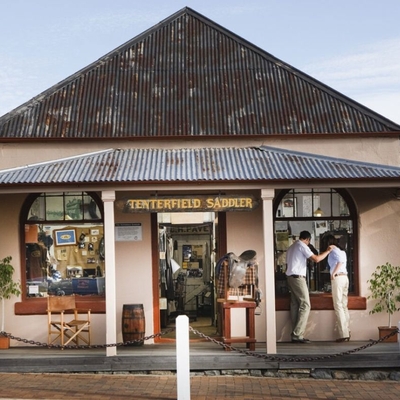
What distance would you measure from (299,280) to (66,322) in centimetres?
393

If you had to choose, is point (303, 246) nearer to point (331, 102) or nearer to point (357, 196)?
point (357, 196)

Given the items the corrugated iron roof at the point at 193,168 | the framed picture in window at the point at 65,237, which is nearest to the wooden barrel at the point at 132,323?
the framed picture in window at the point at 65,237

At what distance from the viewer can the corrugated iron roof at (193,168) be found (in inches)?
542

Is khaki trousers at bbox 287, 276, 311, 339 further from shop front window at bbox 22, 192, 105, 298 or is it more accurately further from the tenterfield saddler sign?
shop front window at bbox 22, 192, 105, 298

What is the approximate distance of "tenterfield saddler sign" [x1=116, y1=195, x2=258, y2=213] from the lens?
13820 millimetres

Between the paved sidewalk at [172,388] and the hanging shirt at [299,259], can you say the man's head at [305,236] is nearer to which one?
the hanging shirt at [299,259]

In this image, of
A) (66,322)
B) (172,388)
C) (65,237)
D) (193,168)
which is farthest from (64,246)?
(172,388)

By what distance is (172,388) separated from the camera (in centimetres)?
1244

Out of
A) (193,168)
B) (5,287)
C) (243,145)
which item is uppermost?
(243,145)

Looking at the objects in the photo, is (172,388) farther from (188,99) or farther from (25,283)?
(188,99)

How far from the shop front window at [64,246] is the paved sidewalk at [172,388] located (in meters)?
2.30

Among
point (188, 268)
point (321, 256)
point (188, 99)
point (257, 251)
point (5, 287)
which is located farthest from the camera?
point (188, 268)

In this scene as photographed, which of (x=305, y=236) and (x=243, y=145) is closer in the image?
(x=305, y=236)

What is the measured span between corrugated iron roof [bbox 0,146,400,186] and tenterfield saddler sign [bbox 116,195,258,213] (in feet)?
1.06
